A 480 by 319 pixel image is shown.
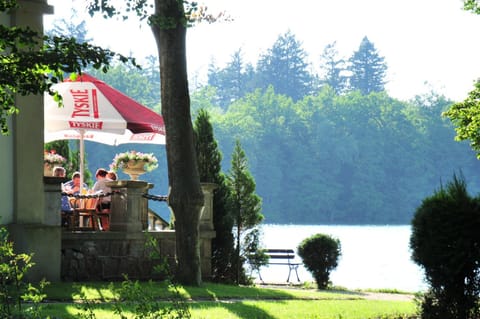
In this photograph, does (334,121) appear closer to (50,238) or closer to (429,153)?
(429,153)

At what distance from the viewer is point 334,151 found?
9525 centimetres

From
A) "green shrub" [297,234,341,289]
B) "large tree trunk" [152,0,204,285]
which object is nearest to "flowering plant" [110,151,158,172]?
"large tree trunk" [152,0,204,285]

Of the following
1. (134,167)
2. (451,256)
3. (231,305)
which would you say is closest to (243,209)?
(134,167)

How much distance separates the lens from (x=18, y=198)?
14.8 meters

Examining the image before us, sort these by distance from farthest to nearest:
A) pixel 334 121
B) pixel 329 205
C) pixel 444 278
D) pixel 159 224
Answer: pixel 334 121, pixel 329 205, pixel 159 224, pixel 444 278

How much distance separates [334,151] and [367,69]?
29683 millimetres

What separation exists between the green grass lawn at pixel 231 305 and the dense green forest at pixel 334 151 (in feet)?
229

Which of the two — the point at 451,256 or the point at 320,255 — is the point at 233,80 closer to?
the point at 320,255

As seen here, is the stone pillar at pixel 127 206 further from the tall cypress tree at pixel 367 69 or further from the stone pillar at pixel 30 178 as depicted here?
the tall cypress tree at pixel 367 69

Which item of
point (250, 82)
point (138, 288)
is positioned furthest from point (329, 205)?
point (138, 288)

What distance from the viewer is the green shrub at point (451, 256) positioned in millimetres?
11117

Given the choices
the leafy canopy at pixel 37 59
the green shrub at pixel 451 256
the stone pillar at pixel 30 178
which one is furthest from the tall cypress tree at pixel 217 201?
the leafy canopy at pixel 37 59

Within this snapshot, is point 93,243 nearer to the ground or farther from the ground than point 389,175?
nearer to the ground

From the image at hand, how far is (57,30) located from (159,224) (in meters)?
87.1
